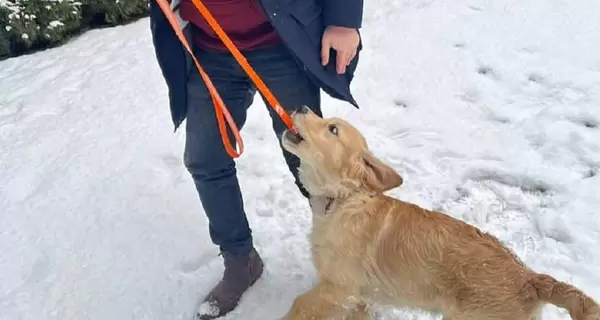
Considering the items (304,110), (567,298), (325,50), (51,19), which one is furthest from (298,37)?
(51,19)

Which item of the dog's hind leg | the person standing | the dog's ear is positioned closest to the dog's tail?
the dog's ear

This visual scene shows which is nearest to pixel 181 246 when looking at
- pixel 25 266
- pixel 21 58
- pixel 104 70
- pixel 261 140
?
pixel 25 266

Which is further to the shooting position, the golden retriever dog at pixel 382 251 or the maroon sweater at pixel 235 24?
the maroon sweater at pixel 235 24

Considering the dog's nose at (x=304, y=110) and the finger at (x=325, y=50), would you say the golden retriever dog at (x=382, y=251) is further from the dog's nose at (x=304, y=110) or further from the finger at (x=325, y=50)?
the finger at (x=325, y=50)

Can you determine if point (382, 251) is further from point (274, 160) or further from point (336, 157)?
point (274, 160)

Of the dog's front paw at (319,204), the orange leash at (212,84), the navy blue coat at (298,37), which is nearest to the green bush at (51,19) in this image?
the navy blue coat at (298,37)

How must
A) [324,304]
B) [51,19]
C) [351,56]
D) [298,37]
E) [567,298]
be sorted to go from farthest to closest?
[51,19] → [324,304] → [351,56] → [298,37] → [567,298]

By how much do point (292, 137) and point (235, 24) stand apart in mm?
469

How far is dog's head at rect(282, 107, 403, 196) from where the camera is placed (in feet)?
8.21

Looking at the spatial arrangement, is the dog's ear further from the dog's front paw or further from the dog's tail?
the dog's tail

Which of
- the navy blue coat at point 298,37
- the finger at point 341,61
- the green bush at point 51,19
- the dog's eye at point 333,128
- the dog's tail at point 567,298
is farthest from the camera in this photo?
the green bush at point 51,19

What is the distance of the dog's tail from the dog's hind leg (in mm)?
699

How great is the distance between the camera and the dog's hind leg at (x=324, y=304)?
8.41 feet

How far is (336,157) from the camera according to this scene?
2527 mm
